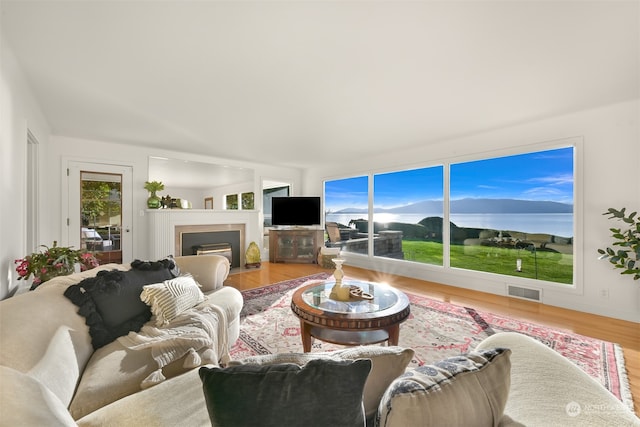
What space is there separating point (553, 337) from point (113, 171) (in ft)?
19.9

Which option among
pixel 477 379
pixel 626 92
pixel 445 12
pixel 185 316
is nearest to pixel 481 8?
pixel 445 12

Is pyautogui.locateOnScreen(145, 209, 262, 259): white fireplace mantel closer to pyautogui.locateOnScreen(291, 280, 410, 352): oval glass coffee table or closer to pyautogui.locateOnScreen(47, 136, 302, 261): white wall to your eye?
pyautogui.locateOnScreen(47, 136, 302, 261): white wall

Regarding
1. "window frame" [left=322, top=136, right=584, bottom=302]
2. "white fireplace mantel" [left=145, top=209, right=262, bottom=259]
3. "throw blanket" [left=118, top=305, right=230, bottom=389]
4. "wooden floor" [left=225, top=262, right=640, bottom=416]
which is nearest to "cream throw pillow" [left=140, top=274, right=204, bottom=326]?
"throw blanket" [left=118, top=305, right=230, bottom=389]

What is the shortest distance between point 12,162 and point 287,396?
2.71m

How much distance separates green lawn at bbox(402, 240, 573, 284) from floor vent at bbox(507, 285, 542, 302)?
20cm

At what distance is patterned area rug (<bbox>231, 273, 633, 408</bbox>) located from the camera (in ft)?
6.69

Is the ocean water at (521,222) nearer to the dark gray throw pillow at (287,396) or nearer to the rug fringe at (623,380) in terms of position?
the rug fringe at (623,380)

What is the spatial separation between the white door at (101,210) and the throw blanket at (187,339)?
3.24 meters

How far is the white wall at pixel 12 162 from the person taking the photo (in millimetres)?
1755

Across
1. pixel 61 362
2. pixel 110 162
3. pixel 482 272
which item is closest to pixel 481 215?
pixel 482 272

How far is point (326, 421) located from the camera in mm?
582

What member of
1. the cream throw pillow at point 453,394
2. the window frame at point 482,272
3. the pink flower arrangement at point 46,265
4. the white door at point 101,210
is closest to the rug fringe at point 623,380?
the window frame at point 482,272

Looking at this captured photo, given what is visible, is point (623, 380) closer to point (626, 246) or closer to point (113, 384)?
point (626, 246)

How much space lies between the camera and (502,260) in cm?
383
